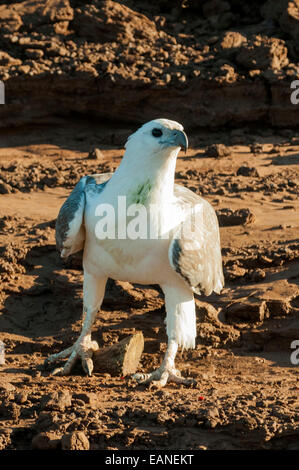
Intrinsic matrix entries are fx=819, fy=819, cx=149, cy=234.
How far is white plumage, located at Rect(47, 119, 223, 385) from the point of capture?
5891mm

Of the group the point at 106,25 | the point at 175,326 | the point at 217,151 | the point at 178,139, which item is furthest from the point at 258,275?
the point at 106,25

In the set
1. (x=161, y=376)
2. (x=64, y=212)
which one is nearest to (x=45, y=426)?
(x=161, y=376)

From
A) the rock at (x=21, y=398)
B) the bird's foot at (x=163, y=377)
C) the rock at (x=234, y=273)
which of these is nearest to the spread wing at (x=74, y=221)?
the bird's foot at (x=163, y=377)

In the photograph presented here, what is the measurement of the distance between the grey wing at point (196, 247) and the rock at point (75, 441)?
1.59 m

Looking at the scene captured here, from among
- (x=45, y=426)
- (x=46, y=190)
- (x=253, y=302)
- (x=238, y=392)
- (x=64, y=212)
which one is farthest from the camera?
(x=46, y=190)

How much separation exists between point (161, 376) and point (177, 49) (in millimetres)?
7107

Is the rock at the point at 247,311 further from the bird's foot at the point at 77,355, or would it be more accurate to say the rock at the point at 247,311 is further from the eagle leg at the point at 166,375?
the bird's foot at the point at 77,355

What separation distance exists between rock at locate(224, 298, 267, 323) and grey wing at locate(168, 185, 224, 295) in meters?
0.42

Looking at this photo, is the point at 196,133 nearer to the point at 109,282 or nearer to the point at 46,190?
the point at 46,190

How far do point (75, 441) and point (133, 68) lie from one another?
311 inches

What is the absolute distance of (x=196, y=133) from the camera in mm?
12023

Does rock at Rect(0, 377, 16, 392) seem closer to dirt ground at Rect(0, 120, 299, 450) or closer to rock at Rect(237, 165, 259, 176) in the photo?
dirt ground at Rect(0, 120, 299, 450)

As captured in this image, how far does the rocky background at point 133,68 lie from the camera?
11.8m

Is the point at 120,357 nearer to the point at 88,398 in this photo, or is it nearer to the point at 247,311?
the point at 88,398
